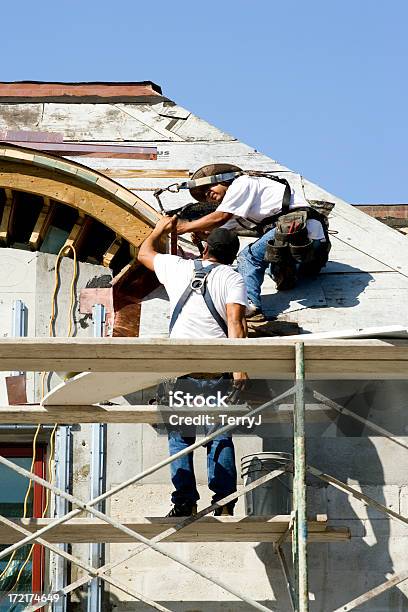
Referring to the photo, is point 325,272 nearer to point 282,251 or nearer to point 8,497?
point 282,251

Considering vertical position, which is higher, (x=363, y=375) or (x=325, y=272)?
(x=325, y=272)

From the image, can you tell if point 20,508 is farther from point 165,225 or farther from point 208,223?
point 208,223

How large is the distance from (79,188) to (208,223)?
1.37 metres

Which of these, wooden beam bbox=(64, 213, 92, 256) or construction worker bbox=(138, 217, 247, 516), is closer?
construction worker bbox=(138, 217, 247, 516)

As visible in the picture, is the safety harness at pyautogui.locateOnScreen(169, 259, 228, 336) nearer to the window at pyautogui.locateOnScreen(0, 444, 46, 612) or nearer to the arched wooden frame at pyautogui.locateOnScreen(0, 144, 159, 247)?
the arched wooden frame at pyautogui.locateOnScreen(0, 144, 159, 247)

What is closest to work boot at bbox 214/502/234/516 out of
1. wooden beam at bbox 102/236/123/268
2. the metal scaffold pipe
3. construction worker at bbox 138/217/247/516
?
construction worker at bbox 138/217/247/516

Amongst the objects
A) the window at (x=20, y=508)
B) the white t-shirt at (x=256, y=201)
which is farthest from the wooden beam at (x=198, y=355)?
the window at (x=20, y=508)

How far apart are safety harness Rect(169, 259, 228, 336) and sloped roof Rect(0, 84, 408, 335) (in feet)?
4.18

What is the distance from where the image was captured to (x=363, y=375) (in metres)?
9.25

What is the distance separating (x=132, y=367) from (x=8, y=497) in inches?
106

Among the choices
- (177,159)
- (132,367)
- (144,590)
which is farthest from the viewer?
(177,159)

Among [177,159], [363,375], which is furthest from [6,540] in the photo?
[177,159]

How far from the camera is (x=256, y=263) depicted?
1109 cm

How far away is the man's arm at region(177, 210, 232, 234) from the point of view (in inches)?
420
